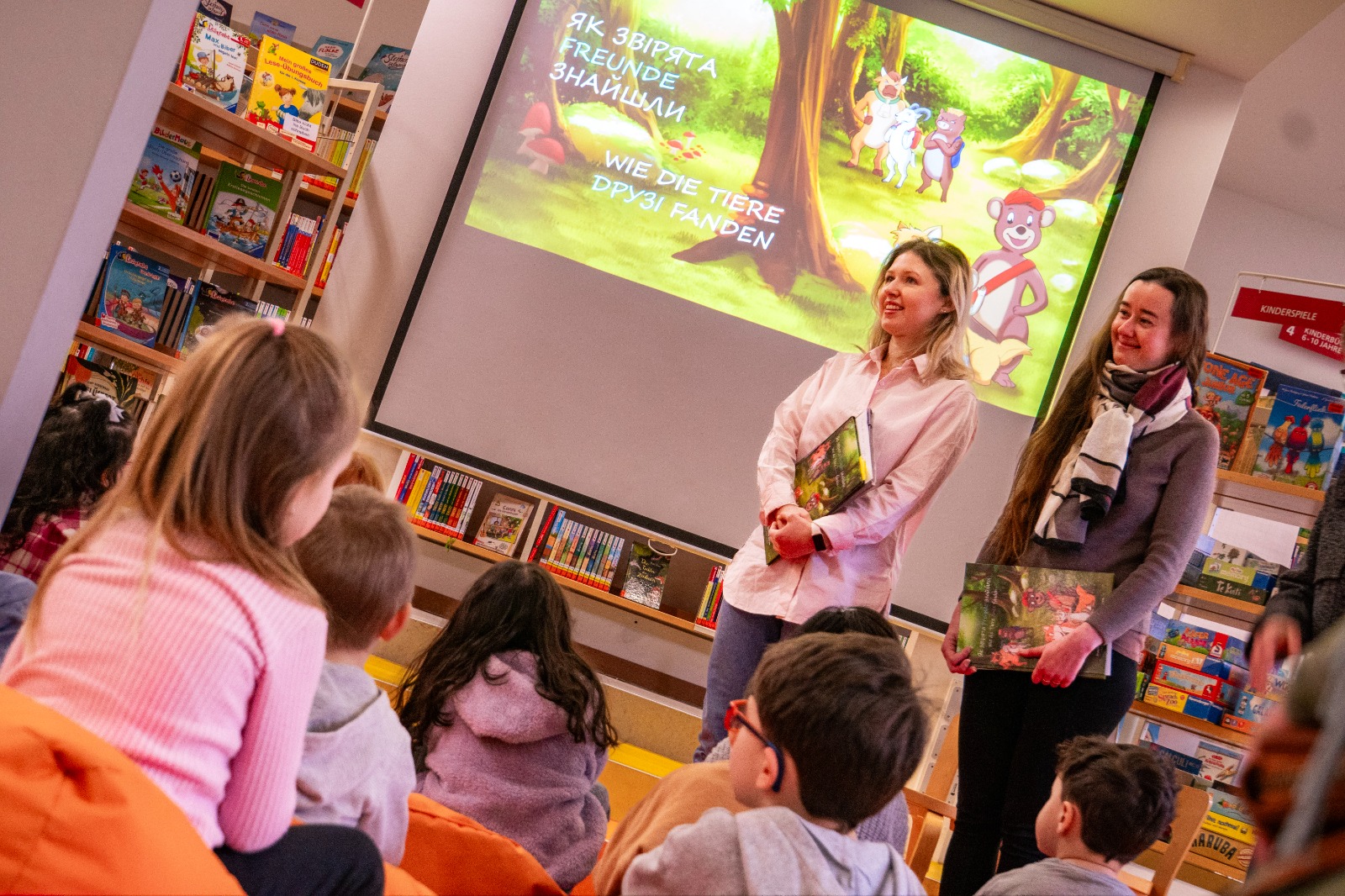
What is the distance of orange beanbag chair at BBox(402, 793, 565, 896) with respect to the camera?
1.46 metres

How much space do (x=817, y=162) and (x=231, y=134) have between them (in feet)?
6.79

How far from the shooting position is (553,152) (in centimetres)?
396

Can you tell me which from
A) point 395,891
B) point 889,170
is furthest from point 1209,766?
point 395,891

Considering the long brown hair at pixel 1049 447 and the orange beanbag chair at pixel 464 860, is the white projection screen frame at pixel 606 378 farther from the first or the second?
the orange beanbag chair at pixel 464 860

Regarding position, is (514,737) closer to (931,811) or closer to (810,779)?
(810,779)

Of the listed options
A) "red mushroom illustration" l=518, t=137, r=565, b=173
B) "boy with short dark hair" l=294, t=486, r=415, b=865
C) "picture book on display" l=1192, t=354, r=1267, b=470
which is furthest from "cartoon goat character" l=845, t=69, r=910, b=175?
"boy with short dark hair" l=294, t=486, r=415, b=865

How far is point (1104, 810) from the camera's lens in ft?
5.23

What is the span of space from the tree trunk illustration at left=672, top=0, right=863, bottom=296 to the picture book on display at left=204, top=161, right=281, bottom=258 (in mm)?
1575

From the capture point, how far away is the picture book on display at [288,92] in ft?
12.1

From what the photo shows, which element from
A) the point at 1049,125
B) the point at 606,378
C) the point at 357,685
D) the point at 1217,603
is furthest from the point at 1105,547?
the point at 1049,125

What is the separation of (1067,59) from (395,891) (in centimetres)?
381

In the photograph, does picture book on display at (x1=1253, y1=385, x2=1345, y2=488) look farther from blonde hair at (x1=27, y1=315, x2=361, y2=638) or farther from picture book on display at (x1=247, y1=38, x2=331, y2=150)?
picture book on display at (x1=247, y1=38, x2=331, y2=150)

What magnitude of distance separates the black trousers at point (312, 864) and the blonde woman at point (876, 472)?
3.06 feet

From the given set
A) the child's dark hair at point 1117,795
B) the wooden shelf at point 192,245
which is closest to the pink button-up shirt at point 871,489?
the child's dark hair at point 1117,795
